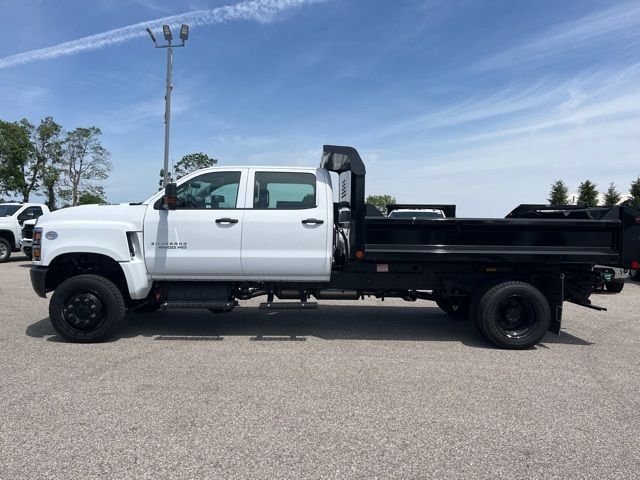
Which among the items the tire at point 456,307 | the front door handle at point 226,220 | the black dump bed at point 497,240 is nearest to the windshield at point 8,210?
the front door handle at point 226,220

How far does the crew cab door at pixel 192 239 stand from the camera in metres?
5.48

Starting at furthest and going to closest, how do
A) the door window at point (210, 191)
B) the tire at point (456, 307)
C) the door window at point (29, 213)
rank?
the door window at point (29, 213), the tire at point (456, 307), the door window at point (210, 191)

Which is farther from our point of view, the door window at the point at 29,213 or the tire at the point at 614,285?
the door window at the point at 29,213

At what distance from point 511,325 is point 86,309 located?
527 cm

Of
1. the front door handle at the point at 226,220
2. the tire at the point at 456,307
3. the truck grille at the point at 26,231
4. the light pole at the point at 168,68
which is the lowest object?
the tire at the point at 456,307

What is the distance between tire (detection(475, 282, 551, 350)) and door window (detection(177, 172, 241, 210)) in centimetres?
339

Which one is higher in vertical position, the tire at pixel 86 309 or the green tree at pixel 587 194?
the green tree at pixel 587 194

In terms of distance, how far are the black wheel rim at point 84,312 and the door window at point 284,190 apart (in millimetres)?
2268

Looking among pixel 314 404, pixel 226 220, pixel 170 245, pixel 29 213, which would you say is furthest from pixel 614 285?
pixel 29 213

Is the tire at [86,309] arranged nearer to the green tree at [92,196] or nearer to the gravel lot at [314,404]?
the gravel lot at [314,404]

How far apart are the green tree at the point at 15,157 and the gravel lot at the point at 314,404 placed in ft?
134

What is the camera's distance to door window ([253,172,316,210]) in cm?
563

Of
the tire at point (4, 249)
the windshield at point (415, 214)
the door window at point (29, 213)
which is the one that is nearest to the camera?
the windshield at point (415, 214)

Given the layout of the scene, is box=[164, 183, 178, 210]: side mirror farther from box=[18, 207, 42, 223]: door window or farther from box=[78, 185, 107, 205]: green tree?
box=[78, 185, 107, 205]: green tree
